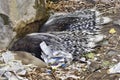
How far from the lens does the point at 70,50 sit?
5.05 meters

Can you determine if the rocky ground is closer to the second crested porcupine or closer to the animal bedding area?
the animal bedding area

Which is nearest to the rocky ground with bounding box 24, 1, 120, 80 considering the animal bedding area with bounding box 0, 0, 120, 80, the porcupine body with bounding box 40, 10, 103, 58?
the animal bedding area with bounding box 0, 0, 120, 80

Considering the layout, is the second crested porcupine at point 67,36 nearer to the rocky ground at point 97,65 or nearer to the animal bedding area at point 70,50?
the animal bedding area at point 70,50

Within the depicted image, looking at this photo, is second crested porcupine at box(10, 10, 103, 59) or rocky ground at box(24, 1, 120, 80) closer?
rocky ground at box(24, 1, 120, 80)

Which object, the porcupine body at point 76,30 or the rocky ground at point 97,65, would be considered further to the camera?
the porcupine body at point 76,30

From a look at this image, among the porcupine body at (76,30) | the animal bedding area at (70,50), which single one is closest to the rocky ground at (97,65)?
the animal bedding area at (70,50)

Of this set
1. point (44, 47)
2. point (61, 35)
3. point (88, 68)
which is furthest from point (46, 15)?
point (88, 68)

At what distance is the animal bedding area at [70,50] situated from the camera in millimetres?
4473

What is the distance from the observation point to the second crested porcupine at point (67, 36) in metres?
5.11

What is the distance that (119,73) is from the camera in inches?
169

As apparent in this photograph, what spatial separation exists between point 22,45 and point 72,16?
126 centimetres

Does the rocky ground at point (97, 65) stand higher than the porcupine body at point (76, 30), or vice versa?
the porcupine body at point (76, 30)

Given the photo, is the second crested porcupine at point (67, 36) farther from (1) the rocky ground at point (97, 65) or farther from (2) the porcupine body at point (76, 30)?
(1) the rocky ground at point (97, 65)

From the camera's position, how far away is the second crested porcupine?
201 inches
